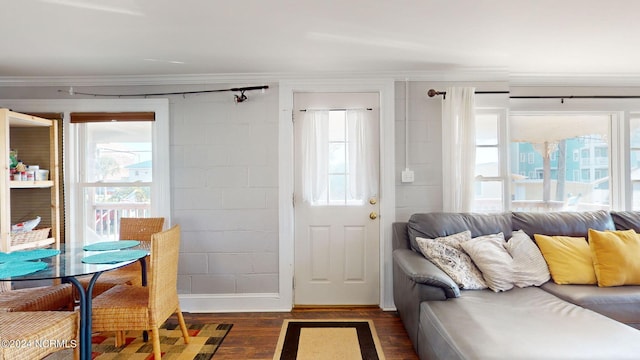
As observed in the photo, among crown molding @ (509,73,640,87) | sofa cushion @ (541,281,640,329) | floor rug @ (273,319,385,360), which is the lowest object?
floor rug @ (273,319,385,360)

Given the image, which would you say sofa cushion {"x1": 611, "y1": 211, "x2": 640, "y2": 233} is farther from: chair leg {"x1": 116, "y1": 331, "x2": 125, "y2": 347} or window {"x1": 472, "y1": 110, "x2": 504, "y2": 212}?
chair leg {"x1": 116, "y1": 331, "x2": 125, "y2": 347}

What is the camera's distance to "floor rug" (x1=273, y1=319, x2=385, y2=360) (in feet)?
7.53

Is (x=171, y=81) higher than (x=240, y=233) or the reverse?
higher

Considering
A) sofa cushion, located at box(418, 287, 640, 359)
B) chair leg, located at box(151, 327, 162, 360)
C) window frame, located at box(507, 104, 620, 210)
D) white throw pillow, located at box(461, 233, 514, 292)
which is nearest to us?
sofa cushion, located at box(418, 287, 640, 359)

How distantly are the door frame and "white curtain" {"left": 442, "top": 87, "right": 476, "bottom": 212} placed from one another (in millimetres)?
489

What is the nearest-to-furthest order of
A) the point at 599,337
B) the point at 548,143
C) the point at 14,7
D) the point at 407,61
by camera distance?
1. the point at 599,337
2. the point at 14,7
3. the point at 407,61
4. the point at 548,143

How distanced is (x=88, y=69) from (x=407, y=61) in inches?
108

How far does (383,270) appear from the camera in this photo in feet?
10.1

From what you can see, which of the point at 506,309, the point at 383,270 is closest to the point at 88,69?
the point at 383,270

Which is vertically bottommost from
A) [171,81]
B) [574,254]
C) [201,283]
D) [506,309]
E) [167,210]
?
[201,283]

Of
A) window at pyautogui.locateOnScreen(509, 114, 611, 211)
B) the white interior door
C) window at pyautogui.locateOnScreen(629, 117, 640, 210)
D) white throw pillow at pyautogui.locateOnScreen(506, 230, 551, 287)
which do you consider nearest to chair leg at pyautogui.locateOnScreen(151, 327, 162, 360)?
the white interior door

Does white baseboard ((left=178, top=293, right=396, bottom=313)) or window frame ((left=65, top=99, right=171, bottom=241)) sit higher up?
window frame ((left=65, top=99, right=171, bottom=241))

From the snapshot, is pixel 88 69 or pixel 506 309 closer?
pixel 506 309

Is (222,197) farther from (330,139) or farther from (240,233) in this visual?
(330,139)
